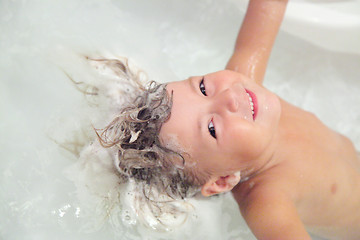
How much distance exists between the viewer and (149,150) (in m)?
0.99

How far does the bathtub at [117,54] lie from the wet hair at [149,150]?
17cm

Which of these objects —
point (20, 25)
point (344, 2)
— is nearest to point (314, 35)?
point (344, 2)

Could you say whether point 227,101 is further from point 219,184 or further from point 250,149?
point 219,184

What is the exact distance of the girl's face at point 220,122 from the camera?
0.89m

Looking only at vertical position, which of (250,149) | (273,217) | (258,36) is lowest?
(273,217)

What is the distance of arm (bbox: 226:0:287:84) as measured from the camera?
3.96 ft

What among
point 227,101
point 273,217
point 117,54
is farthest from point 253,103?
point 117,54

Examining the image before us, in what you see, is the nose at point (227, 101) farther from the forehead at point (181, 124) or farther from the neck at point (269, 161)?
the neck at point (269, 161)

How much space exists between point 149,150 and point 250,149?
0.28 metres

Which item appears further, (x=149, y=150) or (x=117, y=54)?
(x=117, y=54)

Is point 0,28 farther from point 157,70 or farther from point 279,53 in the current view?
point 279,53

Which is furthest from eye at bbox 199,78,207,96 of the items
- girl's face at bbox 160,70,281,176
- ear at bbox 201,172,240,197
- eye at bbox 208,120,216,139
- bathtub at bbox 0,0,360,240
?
bathtub at bbox 0,0,360,240

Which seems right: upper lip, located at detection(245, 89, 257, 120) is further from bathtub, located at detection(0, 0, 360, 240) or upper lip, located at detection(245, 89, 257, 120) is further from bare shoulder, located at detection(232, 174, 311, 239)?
bathtub, located at detection(0, 0, 360, 240)

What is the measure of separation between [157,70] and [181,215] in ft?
2.14
